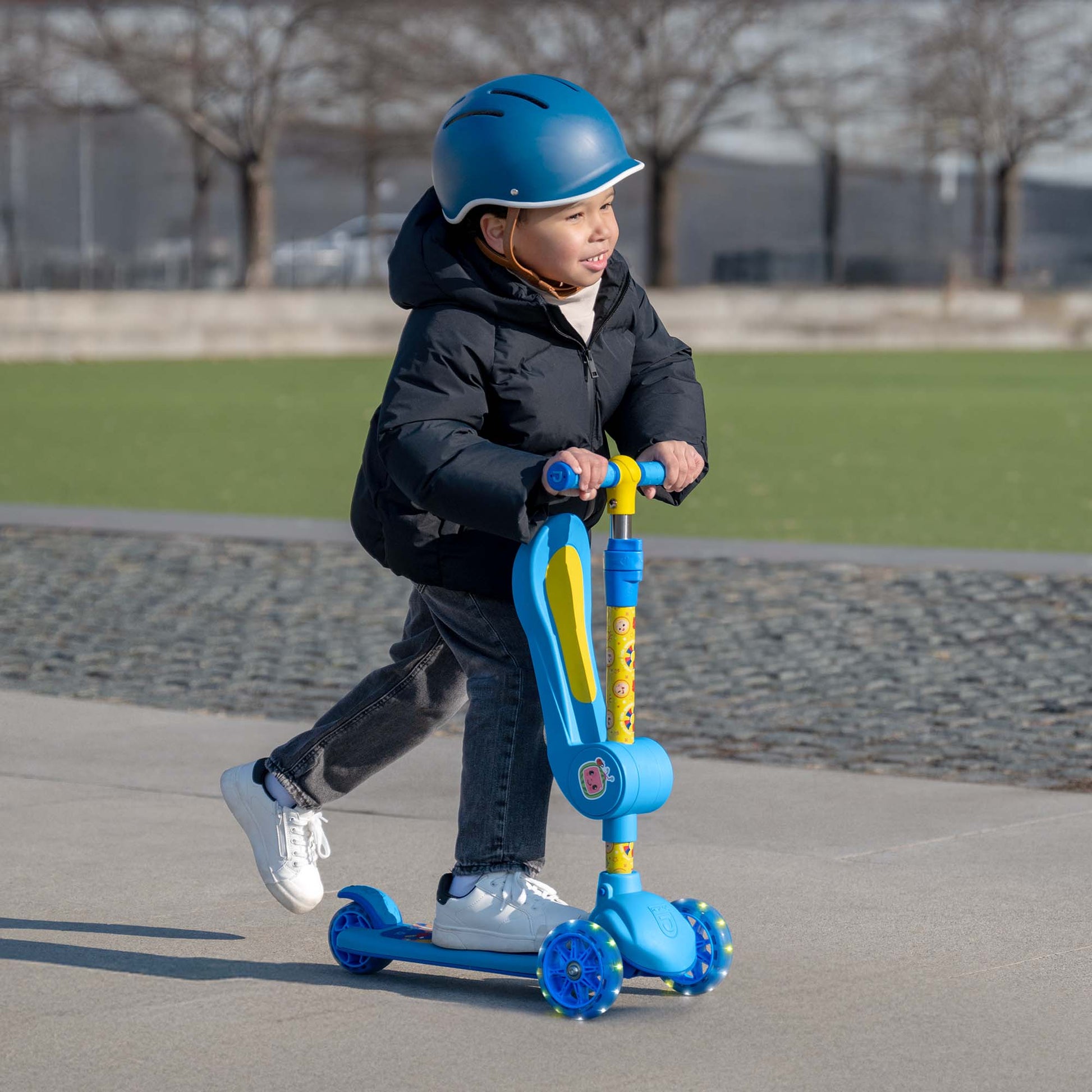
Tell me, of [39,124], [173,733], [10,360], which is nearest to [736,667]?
[173,733]

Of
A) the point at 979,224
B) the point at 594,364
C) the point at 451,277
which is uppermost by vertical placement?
the point at 979,224

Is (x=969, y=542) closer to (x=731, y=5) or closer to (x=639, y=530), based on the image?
(x=639, y=530)

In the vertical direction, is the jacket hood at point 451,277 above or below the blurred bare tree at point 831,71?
below

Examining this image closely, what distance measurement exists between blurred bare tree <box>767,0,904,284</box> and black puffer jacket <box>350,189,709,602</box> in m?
44.0

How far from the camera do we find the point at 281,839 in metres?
3.95

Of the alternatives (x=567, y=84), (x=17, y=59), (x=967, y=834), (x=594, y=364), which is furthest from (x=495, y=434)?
(x=17, y=59)

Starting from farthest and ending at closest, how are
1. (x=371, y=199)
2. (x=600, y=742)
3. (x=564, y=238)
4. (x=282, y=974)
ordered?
(x=371, y=199)
(x=282, y=974)
(x=564, y=238)
(x=600, y=742)

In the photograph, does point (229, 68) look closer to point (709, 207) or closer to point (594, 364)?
point (709, 207)

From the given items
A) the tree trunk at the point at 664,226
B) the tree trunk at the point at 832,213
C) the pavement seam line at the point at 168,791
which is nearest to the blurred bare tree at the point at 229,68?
the tree trunk at the point at 664,226

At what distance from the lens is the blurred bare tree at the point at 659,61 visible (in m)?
45.8

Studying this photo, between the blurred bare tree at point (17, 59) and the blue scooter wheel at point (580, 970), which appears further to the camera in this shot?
the blurred bare tree at point (17, 59)

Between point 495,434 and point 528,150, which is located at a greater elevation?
point 528,150

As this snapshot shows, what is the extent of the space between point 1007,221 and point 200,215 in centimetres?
1963

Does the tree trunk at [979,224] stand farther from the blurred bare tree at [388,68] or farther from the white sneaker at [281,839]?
the white sneaker at [281,839]
